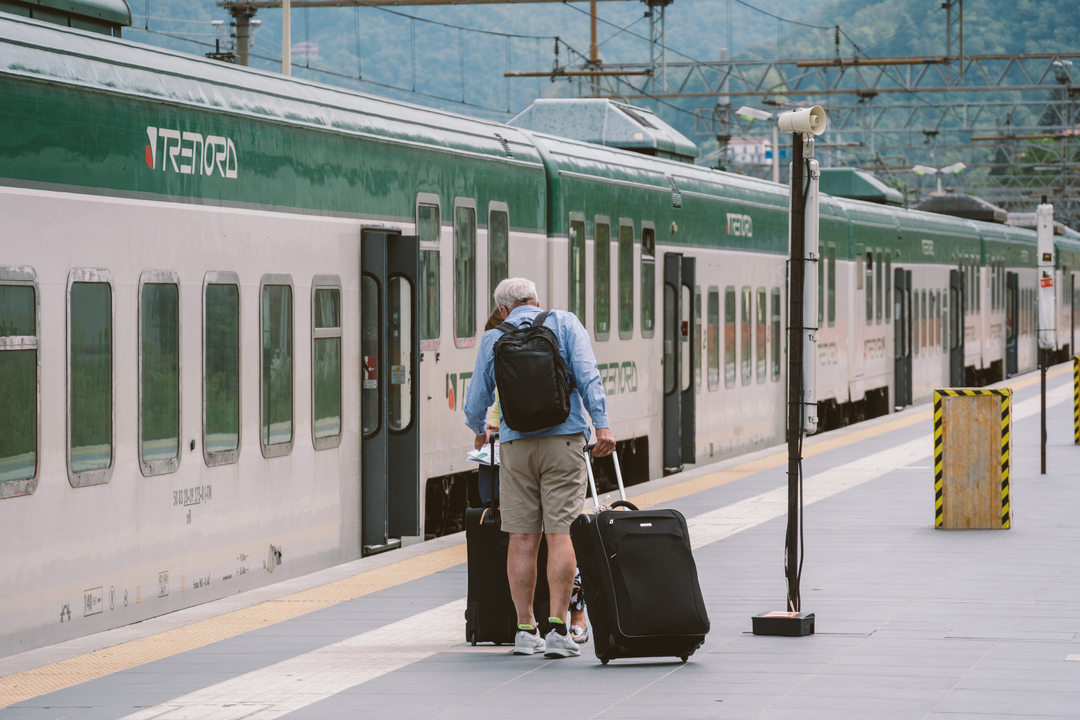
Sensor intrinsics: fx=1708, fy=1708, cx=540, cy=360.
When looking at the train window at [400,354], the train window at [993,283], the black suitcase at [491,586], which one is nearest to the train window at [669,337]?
the train window at [400,354]

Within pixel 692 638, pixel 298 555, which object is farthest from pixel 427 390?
pixel 692 638

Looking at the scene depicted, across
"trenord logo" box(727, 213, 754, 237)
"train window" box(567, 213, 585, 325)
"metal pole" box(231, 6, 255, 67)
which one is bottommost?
"train window" box(567, 213, 585, 325)

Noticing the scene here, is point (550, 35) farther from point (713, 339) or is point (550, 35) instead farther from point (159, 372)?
point (159, 372)

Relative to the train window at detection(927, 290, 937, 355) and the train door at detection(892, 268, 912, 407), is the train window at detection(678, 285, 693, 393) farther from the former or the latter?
the train window at detection(927, 290, 937, 355)

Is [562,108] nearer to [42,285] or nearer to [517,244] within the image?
[517,244]

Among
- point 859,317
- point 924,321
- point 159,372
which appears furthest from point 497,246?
point 924,321

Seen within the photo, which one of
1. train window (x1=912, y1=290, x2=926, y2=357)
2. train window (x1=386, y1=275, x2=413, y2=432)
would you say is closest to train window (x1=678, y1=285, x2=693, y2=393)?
train window (x1=386, y1=275, x2=413, y2=432)

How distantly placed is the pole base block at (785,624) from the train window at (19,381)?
3255 mm

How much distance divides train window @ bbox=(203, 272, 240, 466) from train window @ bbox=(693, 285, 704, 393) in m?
8.94

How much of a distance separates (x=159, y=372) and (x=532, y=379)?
204 centimetres

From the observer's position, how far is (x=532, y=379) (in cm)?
715

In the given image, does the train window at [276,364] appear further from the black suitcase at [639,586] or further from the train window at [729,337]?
the train window at [729,337]

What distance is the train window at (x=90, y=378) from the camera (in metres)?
7.46

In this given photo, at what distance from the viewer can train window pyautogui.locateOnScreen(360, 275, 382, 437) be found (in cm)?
1045
